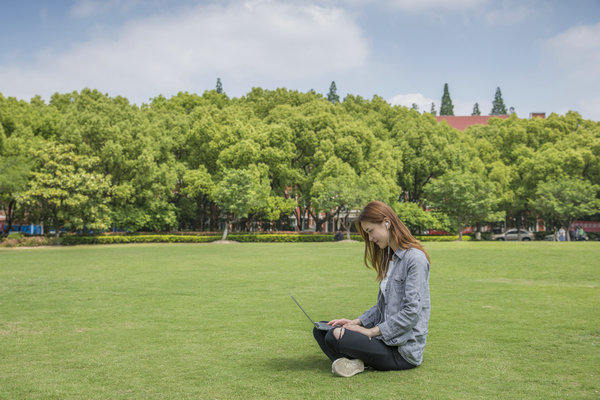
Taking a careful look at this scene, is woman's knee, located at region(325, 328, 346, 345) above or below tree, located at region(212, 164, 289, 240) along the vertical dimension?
below

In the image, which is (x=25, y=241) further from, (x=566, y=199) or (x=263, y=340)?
(x=566, y=199)

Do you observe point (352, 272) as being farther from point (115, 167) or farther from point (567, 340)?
point (115, 167)

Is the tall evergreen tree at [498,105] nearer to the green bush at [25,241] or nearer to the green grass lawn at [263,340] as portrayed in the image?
the green bush at [25,241]

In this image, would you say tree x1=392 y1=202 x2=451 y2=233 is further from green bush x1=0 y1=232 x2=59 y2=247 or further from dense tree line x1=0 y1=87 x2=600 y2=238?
green bush x1=0 y1=232 x2=59 y2=247

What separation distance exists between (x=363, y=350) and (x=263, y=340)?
2.25 m

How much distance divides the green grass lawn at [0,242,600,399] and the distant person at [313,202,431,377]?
0.18m

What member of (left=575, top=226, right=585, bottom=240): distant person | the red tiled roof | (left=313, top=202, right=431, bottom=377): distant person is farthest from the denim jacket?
the red tiled roof

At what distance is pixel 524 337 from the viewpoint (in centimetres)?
665

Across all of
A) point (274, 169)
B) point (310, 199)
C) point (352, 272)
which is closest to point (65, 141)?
point (274, 169)

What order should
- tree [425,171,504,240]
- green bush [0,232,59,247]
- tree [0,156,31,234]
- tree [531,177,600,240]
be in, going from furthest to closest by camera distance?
tree [425,171,504,240] → tree [531,177,600,240] → tree [0,156,31,234] → green bush [0,232,59,247]

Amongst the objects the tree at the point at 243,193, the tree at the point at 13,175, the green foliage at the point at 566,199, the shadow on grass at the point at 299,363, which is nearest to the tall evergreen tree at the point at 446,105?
the green foliage at the point at 566,199

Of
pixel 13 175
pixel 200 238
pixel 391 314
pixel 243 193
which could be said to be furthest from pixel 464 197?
pixel 391 314

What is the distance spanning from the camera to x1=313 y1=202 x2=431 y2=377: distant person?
180 inches

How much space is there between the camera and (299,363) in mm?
5391
